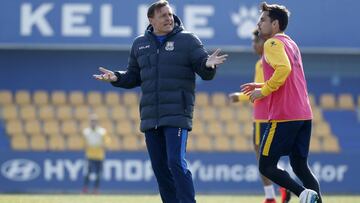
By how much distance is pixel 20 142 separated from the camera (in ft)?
74.6

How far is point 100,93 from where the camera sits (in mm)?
24203

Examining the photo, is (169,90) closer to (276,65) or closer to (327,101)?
(276,65)

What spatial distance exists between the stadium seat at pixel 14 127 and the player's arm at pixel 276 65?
14827 mm

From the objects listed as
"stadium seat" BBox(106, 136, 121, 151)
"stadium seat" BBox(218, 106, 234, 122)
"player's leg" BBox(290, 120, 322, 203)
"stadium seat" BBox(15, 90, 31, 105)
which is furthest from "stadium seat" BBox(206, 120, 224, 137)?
"player's leg" BBox(290, 120, 322, 203)

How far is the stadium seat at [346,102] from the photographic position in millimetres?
24391

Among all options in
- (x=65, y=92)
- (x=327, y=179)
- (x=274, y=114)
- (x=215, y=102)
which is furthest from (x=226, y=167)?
(x=274, y=114)

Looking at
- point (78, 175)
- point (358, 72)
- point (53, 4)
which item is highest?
point (53, 4)

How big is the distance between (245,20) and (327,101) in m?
3.50

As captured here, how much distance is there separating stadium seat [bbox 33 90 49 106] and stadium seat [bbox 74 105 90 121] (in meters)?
0.80

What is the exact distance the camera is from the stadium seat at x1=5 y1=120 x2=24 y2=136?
2318cm

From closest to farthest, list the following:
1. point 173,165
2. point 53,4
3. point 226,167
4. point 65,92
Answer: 1. point 173,165
2. point 226,167
3. point 53,4
4. point 65,92

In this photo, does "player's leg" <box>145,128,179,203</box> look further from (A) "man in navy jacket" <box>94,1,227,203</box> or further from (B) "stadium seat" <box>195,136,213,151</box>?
(B) "stadium seat" <box>195,136,213,151</box>

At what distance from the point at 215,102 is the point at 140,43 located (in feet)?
49.1

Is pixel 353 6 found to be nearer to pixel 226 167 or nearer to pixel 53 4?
pixel 226 167
